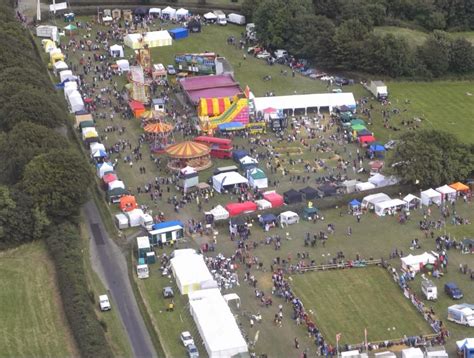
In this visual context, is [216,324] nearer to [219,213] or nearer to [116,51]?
[219,213]

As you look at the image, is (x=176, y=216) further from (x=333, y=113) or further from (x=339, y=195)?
(x=333, y=113)

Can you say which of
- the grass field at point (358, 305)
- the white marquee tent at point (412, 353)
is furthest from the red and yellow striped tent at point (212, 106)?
the white marquee tent at point (412, 353)

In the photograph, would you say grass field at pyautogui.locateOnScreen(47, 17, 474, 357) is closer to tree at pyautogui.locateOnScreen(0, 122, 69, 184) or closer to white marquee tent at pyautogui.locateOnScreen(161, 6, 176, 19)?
tree at pyautogui.locateOnScreen(0, 122, 69, 184)

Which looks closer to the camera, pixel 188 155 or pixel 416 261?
pixel 416 261

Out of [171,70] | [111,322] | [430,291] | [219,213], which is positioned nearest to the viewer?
[111,322]

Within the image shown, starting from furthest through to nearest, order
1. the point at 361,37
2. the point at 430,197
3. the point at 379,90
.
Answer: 1. the point at 361,37
2. the point at 379,90
3. the point at 430,197

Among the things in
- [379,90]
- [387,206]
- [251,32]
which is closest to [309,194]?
[387,206]

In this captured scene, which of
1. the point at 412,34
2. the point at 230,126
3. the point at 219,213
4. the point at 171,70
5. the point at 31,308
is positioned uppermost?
the point at 412,34

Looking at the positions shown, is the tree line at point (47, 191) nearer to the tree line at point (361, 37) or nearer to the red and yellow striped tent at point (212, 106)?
the red and yellow striped tent at point (212, 106)
